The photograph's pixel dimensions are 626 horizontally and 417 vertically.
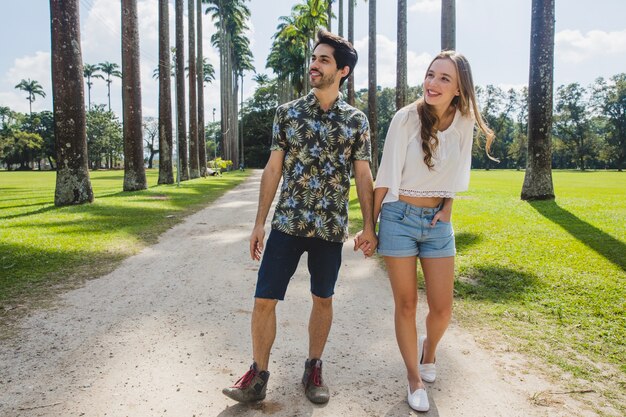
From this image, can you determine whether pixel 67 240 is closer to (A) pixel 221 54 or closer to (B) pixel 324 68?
(B) pixel 324 68

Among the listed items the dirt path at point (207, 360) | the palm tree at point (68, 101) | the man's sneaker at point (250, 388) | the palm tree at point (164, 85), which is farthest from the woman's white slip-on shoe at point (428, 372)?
the palm tree at point (164, 85)

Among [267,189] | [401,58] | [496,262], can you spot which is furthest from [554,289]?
[401,58]

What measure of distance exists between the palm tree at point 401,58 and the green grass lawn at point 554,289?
32.6 ft

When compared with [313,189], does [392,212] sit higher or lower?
lower

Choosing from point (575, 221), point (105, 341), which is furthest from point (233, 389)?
point (575, 221)

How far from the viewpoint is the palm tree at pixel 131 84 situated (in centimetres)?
1744

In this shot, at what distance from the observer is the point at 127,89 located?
17766mm

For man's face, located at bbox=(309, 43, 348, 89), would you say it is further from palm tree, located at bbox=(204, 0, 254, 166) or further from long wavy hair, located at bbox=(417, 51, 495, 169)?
palm tree, located at bbox=(204, 0, 254, 166)

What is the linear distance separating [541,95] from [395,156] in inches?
456

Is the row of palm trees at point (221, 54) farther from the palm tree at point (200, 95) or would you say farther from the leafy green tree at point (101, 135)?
the leafy green tree at point (101, 135)

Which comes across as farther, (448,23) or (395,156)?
(448,23)

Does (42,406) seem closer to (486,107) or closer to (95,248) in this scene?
(95,248)

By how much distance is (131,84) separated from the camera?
17.8m

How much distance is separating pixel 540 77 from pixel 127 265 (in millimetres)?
11673
